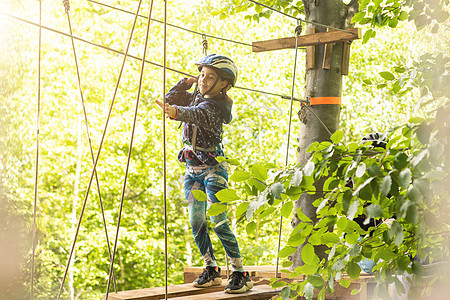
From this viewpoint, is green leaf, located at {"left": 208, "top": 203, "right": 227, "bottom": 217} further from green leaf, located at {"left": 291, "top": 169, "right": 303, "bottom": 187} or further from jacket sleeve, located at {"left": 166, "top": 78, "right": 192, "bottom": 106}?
jacket sleeve, located at {"left": 166, "top": 78, "right": 192, "bottom": 106}

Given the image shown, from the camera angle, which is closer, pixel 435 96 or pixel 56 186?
pixel 435 96

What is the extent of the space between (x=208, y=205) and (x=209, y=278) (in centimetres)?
35

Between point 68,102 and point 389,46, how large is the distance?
520 cm

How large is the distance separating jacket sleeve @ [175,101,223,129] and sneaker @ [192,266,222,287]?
680 millimetres

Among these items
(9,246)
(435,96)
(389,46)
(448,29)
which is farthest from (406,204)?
(389,46)

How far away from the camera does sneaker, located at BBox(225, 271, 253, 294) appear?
2.39 m

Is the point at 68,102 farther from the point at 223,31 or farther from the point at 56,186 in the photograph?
the point at 223,31

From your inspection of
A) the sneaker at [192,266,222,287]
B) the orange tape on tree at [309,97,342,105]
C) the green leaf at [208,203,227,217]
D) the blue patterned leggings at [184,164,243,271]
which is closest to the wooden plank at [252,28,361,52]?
the orange tape on tree at [309,97,342,105]

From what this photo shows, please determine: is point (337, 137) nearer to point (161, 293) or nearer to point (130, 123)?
point (161, 293)

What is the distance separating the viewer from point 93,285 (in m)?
8.81

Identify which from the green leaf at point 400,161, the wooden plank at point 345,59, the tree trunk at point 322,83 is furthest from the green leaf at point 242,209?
the wooden plank at point 345,59

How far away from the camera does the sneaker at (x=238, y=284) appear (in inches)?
94.0

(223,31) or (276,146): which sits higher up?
(223,31)

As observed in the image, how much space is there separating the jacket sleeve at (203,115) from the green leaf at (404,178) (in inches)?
58.0
